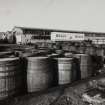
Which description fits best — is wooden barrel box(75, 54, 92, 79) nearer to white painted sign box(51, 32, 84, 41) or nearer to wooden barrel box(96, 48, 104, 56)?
wooden barrel box(96, 48, 104, 56)

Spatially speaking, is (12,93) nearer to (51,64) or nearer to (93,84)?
(51,64)

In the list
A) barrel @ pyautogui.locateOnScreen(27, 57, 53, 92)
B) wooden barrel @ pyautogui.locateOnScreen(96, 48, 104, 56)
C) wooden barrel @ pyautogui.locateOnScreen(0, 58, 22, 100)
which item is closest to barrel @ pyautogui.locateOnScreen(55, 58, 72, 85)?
barrel @ pyautogui.locateOnScreen(27, 57, 53, 92)

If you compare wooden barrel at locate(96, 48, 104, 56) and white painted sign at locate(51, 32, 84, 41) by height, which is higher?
white painted sign at locate(51, 32, 84, 41)

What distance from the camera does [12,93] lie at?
3557mm

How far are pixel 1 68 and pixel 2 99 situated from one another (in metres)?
0.74

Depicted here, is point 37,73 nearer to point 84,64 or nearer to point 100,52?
point 84,64

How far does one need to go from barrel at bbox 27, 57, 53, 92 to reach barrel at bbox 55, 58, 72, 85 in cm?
71

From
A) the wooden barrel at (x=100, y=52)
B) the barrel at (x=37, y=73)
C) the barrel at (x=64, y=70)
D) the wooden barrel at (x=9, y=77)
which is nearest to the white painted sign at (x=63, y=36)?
the wooden barrel at (x=100, y=52)

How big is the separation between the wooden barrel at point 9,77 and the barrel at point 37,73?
34 centimetres

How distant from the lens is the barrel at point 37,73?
3.87 m

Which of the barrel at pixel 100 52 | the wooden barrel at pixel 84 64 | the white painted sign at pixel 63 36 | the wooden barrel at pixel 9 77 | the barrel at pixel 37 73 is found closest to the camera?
the wooden barrel at pixel 9 77

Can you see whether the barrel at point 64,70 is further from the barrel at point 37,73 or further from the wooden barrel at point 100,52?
the wooden barrel at point 100,52

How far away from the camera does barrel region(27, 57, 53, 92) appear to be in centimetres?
387

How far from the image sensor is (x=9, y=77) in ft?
11.2
